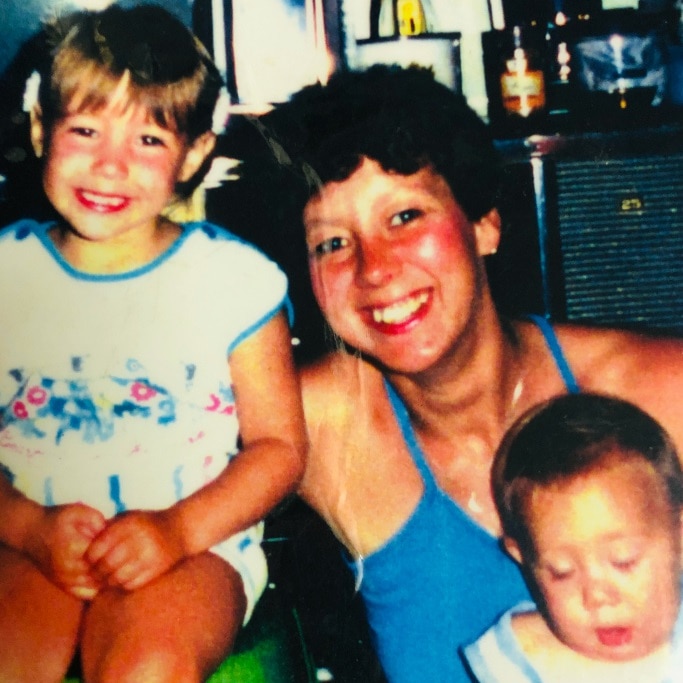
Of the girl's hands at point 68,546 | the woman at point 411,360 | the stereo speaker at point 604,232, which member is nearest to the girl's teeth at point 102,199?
the woman at point 411,360

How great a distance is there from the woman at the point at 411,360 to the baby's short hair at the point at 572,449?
14mm

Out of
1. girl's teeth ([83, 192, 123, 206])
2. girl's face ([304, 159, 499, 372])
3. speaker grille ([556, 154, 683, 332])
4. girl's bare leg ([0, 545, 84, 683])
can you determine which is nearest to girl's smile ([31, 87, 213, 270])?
girl's teeth ([83, 192, 123, 206])

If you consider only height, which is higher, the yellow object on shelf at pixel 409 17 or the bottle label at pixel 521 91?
the yellow object on shelf at pixel 409 17

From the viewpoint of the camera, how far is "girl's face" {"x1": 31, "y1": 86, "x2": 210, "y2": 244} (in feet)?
1.74

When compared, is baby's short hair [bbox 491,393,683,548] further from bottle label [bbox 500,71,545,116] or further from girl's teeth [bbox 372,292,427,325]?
bottle label [bbox 500,71,545,116]

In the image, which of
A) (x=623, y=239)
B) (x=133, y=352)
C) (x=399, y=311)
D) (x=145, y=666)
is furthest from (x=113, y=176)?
(x=623, y=239)

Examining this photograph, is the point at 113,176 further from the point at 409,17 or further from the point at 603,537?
the point at 603,537

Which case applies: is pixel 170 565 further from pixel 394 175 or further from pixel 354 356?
pixel 394 175

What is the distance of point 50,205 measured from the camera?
0.57 m

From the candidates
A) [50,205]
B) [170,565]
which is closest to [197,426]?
[170,565]

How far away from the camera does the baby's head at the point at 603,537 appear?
560mm

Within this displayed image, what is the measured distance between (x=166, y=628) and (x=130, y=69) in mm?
417

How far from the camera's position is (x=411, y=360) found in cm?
61

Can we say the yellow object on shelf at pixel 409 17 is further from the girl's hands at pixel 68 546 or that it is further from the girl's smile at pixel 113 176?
the girl's hands at pixel 68 546
